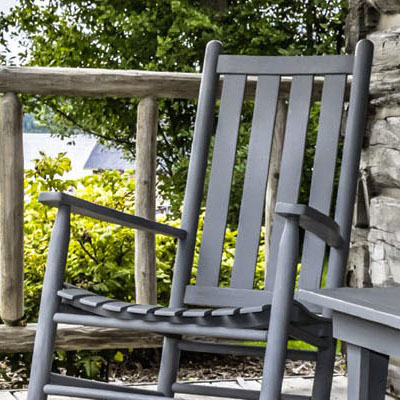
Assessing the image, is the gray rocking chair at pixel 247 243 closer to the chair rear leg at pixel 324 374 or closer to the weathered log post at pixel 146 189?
the chair rear leg at pixel 324 374

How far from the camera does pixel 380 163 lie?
95.4 inches

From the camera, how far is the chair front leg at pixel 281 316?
154cm

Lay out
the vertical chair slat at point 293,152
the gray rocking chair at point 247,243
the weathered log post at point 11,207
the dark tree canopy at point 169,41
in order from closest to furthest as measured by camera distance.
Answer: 1. the gray rocking chair at point 247,243
2. the vertical chair slat at point 293,152
3. the weathered log post at point 11,207
4. the dark tree canopy at point 169,41

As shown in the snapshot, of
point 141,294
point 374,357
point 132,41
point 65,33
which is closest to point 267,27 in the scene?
point 132,41

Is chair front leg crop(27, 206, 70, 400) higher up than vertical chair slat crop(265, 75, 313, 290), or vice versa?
vertical chair slat crop(265, 75, 313, 290)

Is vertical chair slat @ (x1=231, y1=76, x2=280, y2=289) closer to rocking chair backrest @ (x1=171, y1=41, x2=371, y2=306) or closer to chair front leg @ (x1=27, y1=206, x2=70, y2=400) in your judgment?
rocking chair backrest @ (x1=171, y1=41, x2=371, y2=306)

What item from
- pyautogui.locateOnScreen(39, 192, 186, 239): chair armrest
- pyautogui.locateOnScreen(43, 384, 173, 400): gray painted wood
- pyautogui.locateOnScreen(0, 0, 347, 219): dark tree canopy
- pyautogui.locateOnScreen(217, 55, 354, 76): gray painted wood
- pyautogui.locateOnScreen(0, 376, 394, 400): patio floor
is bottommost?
pyautogui.locateOnScreen(0, 376, 394, 400): patio floor

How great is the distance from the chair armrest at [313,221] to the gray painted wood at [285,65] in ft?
1.54

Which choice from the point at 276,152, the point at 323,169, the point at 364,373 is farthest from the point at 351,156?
the point at 364,373

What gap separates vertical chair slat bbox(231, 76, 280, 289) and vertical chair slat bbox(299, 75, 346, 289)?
12cm

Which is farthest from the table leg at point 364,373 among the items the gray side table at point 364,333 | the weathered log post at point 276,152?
the weathered log post at point 276,152

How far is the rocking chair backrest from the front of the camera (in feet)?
6.66

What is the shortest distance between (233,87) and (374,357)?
1120 mm

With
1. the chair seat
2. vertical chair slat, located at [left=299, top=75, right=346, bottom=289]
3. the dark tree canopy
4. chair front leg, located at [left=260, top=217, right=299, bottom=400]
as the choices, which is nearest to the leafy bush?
vertical chair slat, located at [left=299, top=75, right=346, bottom=289]
